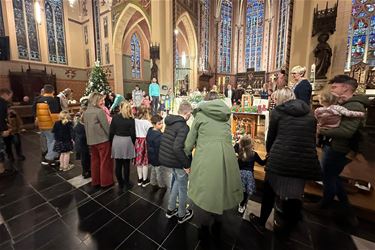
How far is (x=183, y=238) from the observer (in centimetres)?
189

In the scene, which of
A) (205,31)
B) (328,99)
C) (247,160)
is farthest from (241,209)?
(205,31)

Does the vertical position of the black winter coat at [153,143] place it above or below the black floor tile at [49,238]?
above

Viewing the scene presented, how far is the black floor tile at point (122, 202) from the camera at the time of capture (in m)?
2.40

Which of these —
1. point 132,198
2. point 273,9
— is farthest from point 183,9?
point 132,198

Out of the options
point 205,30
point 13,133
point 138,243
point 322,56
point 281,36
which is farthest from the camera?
point 205,30

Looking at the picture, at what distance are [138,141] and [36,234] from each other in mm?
1623

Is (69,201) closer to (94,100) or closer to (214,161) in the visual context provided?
(94,100)

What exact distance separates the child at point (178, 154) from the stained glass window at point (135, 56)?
13599mm

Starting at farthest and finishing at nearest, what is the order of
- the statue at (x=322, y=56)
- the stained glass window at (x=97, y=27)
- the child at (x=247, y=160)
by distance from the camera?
the stained glass window at (x=97, y=27) → the statue at (x=322, y=56) → the child at (x=247, y=160)

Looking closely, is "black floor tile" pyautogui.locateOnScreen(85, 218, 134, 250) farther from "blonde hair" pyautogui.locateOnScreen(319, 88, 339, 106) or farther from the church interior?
"blonde hair" pyautogui.locateOnScreen(319, 88, 339, 106)

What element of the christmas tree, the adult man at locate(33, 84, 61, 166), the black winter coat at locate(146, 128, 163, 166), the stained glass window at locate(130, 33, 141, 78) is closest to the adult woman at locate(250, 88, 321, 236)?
the black winter coat at locate(146, 128, 163, 166)

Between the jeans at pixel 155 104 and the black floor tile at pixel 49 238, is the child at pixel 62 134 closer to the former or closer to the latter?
the black floor tile at pixel 49 238

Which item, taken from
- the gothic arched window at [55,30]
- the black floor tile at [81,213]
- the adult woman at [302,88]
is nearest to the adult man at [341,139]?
the adult woman at [302,88]

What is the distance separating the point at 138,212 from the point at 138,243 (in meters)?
0.52
